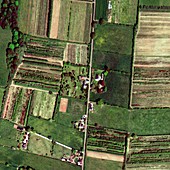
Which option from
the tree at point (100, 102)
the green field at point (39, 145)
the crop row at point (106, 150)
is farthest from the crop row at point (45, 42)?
the crop row at point (106, 150)

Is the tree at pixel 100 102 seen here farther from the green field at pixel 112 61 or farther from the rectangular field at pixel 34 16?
the rectangular field at pixel 34 16

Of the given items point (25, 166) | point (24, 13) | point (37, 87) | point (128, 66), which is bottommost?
point (25, 166)

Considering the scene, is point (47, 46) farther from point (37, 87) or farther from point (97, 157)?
point (97, 157)

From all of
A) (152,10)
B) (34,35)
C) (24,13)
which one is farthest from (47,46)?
(152,10)

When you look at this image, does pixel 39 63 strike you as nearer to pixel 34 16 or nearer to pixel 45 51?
pixel 45 51

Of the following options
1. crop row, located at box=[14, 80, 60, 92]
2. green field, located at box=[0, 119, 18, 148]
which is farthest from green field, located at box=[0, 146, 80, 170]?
crop row, located at box=[14, 80, 60, 92]

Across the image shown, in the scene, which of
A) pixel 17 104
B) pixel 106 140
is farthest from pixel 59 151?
pixel 17 104
